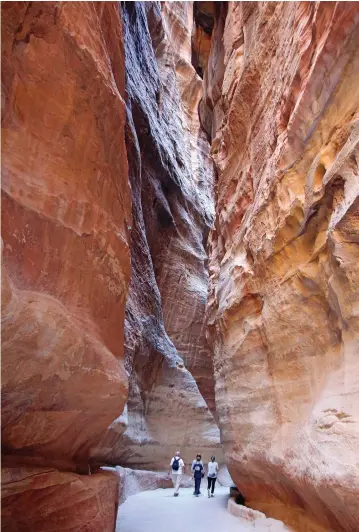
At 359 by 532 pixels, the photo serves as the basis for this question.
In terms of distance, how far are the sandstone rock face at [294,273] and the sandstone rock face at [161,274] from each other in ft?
8.25

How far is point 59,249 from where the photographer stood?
4.43 m

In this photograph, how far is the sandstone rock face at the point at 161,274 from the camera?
1184 centimetres

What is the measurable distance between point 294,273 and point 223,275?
3.52 metres

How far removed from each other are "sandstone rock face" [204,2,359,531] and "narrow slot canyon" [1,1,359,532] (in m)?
0.03

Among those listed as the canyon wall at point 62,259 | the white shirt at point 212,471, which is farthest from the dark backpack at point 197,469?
the canyon wall at point 62,259

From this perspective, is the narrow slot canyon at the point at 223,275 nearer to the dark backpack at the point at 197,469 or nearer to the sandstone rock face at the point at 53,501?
the sandstone rock face at the point at 53,501

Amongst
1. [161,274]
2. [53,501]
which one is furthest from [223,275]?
[161,274]

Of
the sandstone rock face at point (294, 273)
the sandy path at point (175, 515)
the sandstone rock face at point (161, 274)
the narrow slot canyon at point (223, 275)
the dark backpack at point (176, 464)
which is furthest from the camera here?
the sandstone rock face at point (161, 274)

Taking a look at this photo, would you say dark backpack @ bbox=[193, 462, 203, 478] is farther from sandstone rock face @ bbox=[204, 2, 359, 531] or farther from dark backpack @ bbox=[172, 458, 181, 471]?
sandstone rock face @ bbox=[204, 2, 359, 531]

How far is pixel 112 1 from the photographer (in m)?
5.51

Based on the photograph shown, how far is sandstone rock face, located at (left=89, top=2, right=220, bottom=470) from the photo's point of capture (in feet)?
38.8

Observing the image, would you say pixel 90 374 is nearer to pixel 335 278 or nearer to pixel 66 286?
pixel 66 286

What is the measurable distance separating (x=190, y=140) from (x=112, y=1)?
2034cm

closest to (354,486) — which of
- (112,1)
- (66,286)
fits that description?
(66,286)
